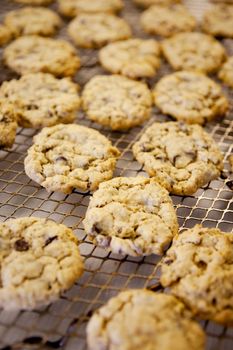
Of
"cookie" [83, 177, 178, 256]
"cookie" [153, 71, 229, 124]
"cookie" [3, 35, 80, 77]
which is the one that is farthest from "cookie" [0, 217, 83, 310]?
"cookie" [3, 35, 80, 77]

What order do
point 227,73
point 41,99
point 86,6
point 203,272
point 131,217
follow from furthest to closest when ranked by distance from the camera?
point 86,6, point 227,73, point 41,99, point 131,217, point 203,272

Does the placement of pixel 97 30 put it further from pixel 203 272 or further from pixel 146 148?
pixel 203 272

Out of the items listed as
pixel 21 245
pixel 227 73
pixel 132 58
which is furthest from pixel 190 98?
pixel 21 245

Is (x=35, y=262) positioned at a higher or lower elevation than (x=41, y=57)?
lower

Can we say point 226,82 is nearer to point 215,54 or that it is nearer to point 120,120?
point 215,54

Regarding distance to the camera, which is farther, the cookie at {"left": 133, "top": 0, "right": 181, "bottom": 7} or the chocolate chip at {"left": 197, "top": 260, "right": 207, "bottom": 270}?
the cookie at {"left": 133, "top": 0, "right": 181, "bottom": 7}

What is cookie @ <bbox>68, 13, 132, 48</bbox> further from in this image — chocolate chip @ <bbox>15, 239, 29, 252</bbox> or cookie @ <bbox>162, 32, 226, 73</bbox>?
chocolate chip @ <bbox>15, 239, 29, 252</bbox>
